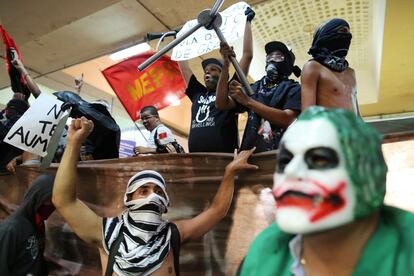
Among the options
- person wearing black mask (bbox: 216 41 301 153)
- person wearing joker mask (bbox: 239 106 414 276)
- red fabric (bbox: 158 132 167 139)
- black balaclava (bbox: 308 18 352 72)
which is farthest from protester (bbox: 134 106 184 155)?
person wearing joker mask (bbox: 239 106 414 276)

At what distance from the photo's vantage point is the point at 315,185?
0.64m

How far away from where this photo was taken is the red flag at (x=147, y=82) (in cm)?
344

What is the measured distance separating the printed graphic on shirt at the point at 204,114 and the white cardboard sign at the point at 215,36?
33 centimetres

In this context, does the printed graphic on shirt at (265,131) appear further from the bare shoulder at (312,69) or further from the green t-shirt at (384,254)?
the green t-shirt at (384,254)

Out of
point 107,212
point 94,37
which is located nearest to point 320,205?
point 107,212

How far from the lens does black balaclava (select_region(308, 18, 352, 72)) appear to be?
151cm

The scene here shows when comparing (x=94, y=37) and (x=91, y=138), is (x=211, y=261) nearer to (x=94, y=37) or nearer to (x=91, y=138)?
(x=91, y=138)

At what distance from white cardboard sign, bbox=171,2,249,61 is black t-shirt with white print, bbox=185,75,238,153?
343 mm

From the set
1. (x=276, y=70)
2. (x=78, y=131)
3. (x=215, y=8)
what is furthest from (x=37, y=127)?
(x=276, y=70)

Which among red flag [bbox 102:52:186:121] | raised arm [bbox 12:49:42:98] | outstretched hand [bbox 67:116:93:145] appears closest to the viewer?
outstretched hand [bbox 67:116:93:145]

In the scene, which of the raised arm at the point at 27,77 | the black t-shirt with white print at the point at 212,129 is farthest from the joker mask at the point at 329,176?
the raised arm at the point at 27,77

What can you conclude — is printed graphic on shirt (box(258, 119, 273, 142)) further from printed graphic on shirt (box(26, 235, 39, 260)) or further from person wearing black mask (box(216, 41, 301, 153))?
printed graphic on shirt (box(26, 235, 39, 260))

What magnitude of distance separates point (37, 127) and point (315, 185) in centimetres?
182

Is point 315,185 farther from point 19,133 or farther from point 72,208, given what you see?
point 19,133
